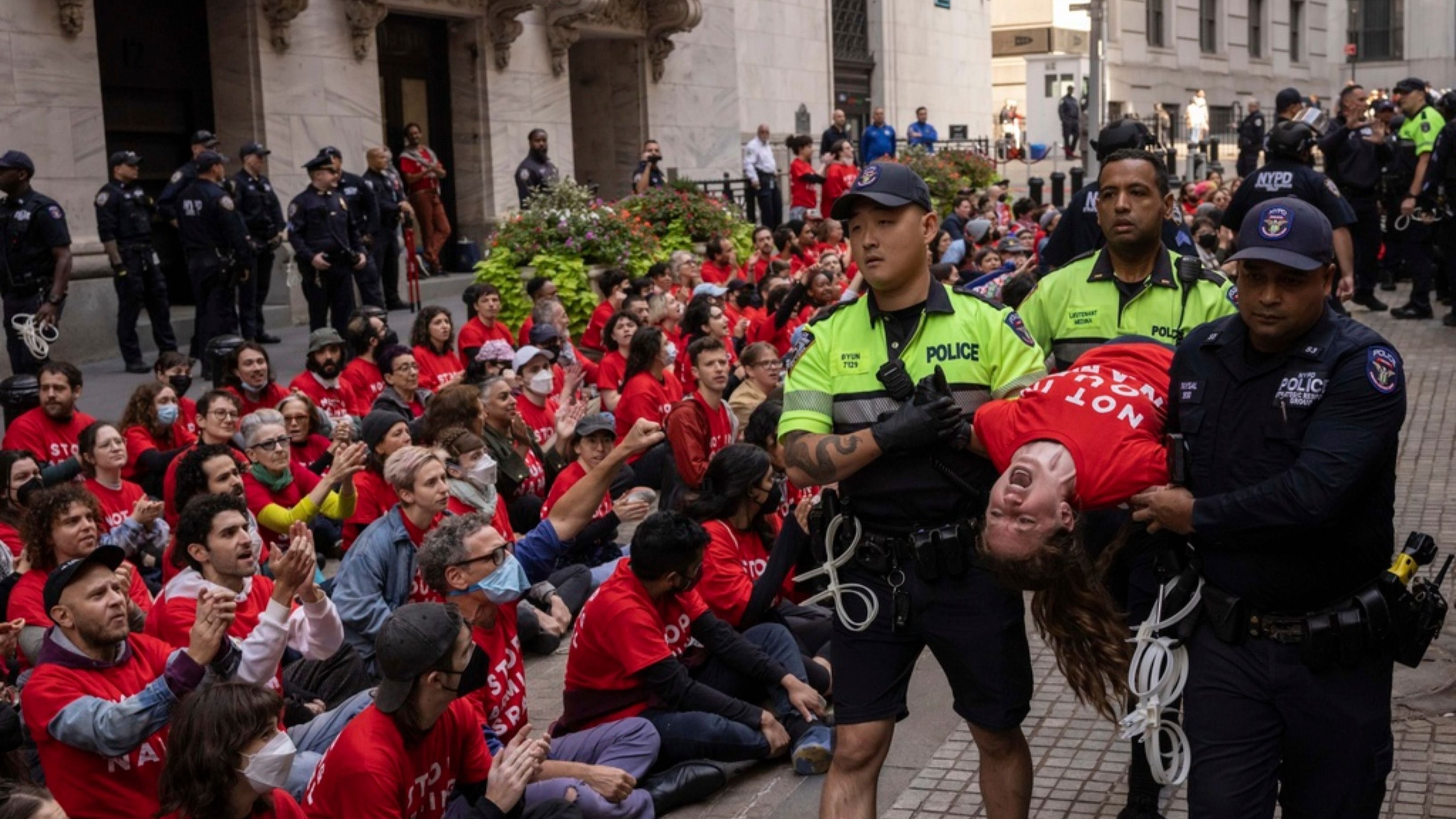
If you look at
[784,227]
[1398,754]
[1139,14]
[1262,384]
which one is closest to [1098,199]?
[1262,384]

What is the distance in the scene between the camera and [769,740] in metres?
6.12

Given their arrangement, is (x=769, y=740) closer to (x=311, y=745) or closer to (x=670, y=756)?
(x=670, y=756)

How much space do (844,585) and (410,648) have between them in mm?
1286

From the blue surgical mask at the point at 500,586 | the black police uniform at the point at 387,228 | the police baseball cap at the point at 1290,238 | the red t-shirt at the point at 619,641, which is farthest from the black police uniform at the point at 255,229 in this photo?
the police baseball cap at the point at 1290,238

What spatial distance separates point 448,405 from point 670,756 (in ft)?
9.88

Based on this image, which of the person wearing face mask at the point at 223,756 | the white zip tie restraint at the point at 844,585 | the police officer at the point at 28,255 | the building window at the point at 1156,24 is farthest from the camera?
the building window at the point at 1156,24

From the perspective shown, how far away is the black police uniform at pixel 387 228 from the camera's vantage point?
1677cm

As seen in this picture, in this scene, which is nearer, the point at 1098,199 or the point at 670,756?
the point at 1098,199

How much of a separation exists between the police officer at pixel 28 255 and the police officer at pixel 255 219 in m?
2.13

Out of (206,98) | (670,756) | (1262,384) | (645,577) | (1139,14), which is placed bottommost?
(670,756)

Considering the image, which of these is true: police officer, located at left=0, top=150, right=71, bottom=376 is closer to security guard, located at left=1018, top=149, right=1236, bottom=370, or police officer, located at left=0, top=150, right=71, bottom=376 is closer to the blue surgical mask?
the blue surgical mask

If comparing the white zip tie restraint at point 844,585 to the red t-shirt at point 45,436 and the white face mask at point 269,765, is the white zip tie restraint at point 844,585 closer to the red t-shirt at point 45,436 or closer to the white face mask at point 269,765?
the white face mask at point 269,765

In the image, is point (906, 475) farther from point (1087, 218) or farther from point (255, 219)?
point (255, 219)

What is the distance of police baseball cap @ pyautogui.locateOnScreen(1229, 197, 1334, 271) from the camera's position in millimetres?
3729
